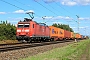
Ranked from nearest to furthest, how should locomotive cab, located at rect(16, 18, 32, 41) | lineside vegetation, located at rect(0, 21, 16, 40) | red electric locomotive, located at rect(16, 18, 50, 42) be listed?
red electric locomotive, located at rect(16, 18, 50, 42) < locomotive cab, located at rect(16, 18, 32, 41) < lineside vegetation, located at rect(0, 21, 16, 40)

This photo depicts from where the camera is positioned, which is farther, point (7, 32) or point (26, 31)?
point (7, 32)

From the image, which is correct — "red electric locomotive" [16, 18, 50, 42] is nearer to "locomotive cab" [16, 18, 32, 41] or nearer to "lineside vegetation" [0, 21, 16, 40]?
"locomotive cab" [16, 18, 32, 41]

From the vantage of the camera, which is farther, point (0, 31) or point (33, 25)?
point (0, 31)

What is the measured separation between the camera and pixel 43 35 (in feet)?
154

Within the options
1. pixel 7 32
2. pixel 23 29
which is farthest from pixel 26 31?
pixel 7 32

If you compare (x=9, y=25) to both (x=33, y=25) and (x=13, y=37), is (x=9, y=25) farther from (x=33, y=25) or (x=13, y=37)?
(x=33, y=25)

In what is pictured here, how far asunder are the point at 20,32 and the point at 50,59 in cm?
2476

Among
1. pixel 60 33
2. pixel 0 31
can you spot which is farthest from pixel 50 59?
pixel 60 33

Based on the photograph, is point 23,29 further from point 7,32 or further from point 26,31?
point 7,32

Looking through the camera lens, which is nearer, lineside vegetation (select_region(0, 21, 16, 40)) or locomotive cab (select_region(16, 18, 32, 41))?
locomotive cab (select_region(16, 18, 32, 41))

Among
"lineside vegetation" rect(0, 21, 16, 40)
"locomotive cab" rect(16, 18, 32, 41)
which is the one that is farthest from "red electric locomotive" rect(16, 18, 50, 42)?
"lineside vegetation" rect(0, 21, 16, 40)

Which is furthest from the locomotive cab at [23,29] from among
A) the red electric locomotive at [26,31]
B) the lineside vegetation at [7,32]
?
the lineside vegetation at [7,32]

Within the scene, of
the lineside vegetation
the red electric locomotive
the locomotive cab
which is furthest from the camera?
the lineside vegetation

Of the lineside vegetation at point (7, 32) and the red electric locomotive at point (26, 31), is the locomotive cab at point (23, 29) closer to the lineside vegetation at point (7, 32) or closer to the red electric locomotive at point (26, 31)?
the red electric locomotive at point (26, 31)
